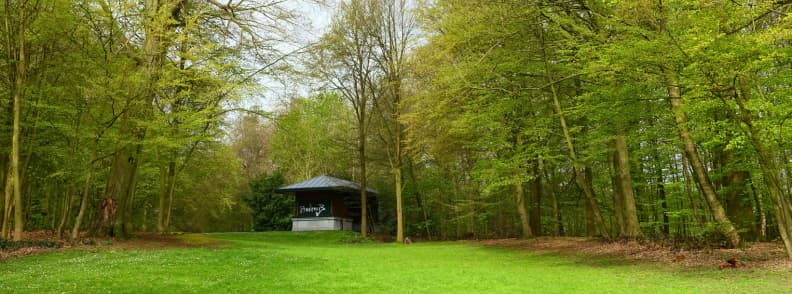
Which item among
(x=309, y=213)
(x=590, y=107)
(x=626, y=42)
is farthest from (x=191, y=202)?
(x=626, y=42)

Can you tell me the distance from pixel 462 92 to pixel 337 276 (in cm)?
918

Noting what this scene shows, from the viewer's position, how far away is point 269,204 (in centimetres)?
4059

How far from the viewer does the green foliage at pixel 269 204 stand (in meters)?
40.6

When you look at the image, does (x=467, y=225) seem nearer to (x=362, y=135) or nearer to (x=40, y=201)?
(x=362, y=135)

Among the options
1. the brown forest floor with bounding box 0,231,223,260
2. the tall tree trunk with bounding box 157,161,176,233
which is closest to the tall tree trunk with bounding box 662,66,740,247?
the brown forest floor with bounding box 0,231,223,260

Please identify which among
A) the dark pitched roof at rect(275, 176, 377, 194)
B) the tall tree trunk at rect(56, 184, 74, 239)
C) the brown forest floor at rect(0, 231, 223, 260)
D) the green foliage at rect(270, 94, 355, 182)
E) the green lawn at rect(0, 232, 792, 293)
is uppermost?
the green foliage at rect(270, 94, 355, 182)

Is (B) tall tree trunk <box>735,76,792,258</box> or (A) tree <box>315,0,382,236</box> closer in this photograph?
(B) tall tree trunk <box>735,76,792,258</box>

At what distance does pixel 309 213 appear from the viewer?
34719mm

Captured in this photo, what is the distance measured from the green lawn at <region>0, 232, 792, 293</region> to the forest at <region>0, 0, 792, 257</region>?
9.10ft

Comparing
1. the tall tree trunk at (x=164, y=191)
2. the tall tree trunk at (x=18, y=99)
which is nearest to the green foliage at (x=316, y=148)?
the tall tree trunk at (x=164, y=191)

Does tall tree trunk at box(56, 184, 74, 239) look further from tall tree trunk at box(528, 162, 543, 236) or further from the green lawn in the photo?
tall tree trunk at box(528, 162, 543, 236)

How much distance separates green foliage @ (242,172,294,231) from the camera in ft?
133

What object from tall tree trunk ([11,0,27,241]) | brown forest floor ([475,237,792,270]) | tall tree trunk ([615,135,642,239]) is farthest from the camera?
tall tree trunk ([615,135,642,239])

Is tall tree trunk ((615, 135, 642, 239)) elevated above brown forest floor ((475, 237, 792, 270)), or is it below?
above
